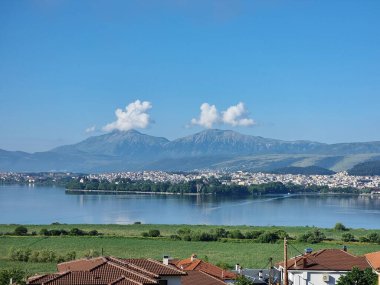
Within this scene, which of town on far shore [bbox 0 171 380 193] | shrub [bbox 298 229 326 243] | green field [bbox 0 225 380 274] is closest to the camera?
green field [bbox 0 225 380 274]

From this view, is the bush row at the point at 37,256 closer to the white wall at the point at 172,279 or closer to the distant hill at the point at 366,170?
the white wall at the point at 172,279

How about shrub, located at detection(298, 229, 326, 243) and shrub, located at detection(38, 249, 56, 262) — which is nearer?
shrub, located at detection(38, 249, 56, 262)

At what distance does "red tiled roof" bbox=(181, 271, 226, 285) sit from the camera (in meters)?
12.6

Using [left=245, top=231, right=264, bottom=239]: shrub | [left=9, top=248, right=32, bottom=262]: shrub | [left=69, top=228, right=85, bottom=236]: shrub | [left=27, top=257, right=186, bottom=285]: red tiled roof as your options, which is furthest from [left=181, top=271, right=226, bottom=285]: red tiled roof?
[left=69, top=228, right=85, bottom=236]: shrub

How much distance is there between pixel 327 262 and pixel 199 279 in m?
3.36

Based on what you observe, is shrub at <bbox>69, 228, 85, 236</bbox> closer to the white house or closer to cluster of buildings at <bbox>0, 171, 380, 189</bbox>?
the white house

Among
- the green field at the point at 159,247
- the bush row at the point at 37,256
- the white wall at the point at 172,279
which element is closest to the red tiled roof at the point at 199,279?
the white wall at the point at 172,279

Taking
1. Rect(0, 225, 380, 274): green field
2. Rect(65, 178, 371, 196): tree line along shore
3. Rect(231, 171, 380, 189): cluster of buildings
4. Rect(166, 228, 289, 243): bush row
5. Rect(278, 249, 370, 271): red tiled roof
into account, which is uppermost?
Rect(231, 171, 380, 189): cluster of buildings

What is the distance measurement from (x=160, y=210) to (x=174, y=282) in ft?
131

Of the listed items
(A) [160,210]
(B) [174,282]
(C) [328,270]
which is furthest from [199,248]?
(A) [160,210]

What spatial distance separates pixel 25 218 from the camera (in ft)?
138

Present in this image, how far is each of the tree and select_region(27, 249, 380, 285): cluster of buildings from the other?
0.30 metres

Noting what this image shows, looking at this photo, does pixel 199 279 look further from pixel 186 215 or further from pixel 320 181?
pixel 320 181

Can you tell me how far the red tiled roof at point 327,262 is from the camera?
14.3 m
